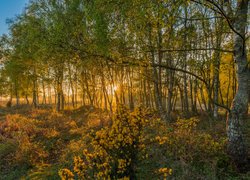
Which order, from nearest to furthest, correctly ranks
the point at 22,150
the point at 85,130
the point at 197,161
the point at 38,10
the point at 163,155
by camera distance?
the point at 197,161 → the point at 163,155 → the point at 22,150 → the point at 85,130 → the point at 38,10

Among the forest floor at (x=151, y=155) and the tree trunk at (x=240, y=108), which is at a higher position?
the tree trunk at (x=240, y=108)

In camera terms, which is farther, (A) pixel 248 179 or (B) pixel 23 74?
(B) pixel 23 74

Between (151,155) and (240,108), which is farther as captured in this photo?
(151,155)

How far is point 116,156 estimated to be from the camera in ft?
13.9

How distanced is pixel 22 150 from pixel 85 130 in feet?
13.6

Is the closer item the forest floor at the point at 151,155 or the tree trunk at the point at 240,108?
the forest floor at the point at 151,155

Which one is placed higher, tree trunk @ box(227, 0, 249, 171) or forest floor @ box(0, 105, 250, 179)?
tree trunk @ box(227, 0, 249, 171)

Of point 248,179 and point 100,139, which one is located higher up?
point 100,139

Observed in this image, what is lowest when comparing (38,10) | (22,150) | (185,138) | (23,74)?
(22,150)

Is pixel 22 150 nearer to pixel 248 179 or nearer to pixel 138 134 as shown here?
pixel 138 134

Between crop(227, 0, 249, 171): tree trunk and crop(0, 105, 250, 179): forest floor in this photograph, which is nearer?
crop(0, 105, 250, 179): forest floor

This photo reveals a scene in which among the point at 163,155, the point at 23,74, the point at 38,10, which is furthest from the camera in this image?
the point at 23,74

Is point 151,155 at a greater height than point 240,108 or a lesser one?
lesser

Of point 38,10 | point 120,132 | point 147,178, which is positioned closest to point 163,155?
point 147,178
